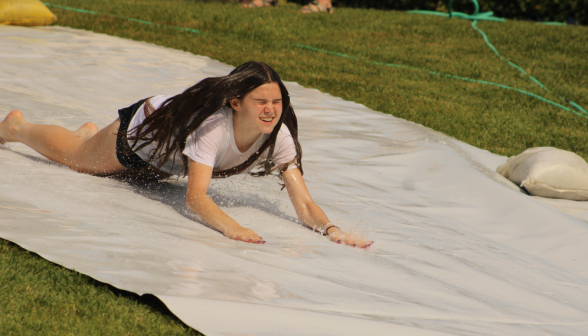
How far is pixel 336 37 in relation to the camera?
908 cm

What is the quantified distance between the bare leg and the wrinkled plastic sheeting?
88 mm

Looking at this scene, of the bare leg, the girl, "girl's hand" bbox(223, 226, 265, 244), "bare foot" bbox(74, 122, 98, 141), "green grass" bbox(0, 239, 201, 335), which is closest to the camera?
"green grass" bbox(0, 239, 201, 335)

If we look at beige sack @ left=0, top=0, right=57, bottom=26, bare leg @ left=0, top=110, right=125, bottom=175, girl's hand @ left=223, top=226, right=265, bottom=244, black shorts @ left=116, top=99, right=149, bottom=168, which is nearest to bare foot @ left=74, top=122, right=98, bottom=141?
bare leg @ left=0, top=110, right=125, bottom=175

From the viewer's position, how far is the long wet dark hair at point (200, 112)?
261 cm

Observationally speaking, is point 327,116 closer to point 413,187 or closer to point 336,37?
point 413,187

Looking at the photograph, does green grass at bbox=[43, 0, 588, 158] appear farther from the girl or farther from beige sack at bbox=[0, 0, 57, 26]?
the girl

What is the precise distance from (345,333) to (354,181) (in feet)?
7.39

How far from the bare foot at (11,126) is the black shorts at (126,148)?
814mm

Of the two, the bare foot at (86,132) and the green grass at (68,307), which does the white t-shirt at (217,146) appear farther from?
the green grass at (68,307)

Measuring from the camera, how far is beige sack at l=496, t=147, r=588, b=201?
4059mm

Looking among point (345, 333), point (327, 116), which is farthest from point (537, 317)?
point (327, 116)

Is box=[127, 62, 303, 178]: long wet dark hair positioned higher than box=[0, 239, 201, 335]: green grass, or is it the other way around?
box=[127, 62, 303, 178]: long wet dark hair

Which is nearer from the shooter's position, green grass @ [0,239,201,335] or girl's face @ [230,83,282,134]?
green grass @ [0,239,201,335]

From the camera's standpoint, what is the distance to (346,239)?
108 inches
